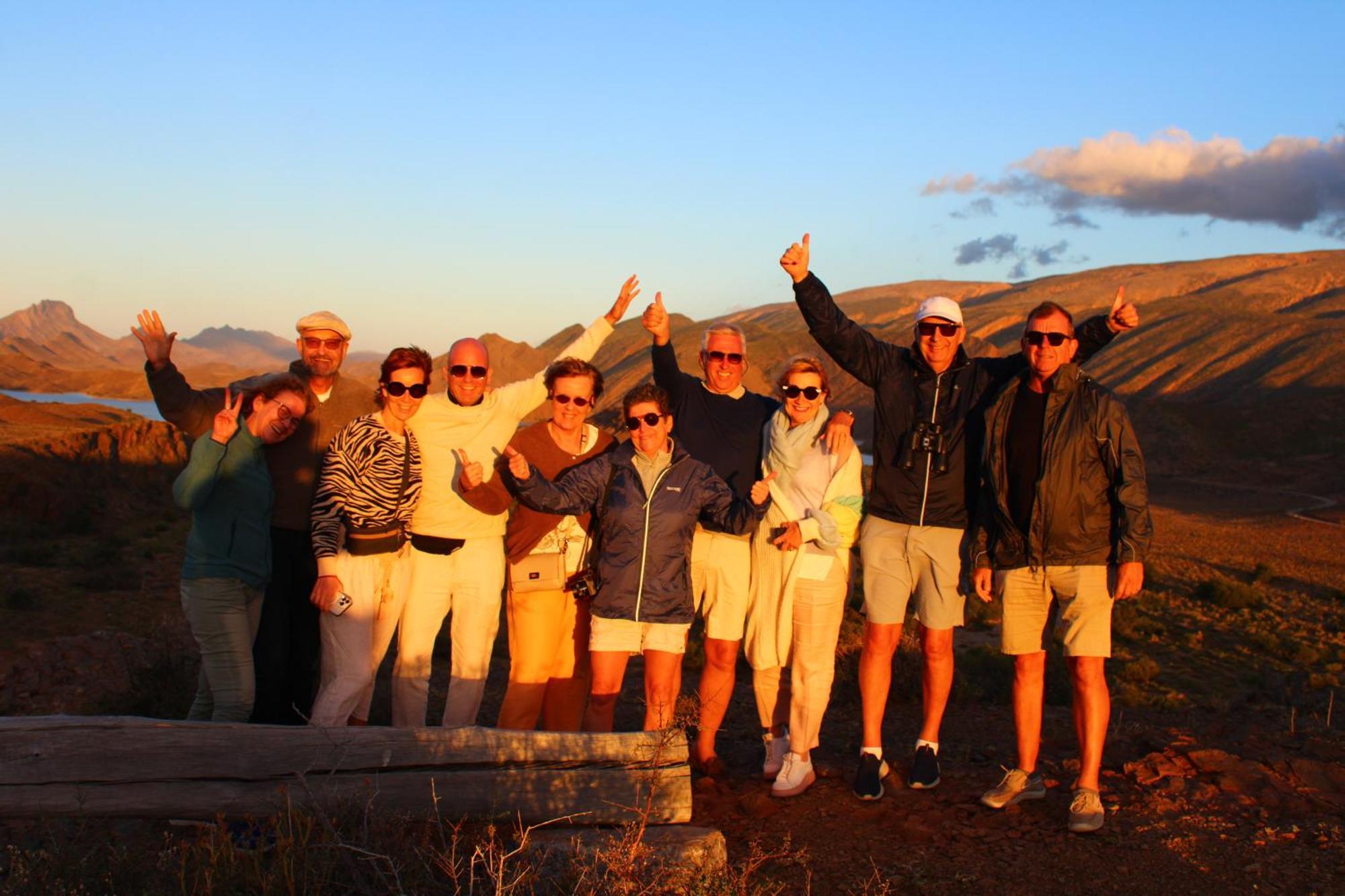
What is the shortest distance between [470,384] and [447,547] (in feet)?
2.59

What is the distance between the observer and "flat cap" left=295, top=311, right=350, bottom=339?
495 cm

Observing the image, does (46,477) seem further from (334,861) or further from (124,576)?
(334,861)

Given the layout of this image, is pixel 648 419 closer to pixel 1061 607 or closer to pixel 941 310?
pixel 941 310

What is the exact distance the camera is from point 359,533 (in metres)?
4.68

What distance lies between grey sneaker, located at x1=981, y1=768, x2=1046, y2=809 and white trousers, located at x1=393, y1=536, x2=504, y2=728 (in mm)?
2517

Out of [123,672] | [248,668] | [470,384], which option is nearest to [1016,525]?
[470,384]

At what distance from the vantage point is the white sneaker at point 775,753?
538cm

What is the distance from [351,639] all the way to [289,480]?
83 cm

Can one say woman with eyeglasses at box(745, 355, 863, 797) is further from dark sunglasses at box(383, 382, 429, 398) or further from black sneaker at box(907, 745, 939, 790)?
dark sunglasses at box(383, 382, 429, 398)

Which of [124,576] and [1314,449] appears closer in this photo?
[124,576]

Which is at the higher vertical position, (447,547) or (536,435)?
(536,435)

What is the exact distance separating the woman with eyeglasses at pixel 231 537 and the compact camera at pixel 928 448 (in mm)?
2888

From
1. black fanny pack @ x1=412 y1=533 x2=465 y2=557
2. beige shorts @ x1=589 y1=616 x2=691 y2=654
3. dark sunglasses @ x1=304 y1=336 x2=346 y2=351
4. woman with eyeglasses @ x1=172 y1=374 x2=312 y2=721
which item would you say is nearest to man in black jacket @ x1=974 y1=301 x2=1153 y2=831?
beige shorts @ x1=589 y1=616 x2=691 y2=654

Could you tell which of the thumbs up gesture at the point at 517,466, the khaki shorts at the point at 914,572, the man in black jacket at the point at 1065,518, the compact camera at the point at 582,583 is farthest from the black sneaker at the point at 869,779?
the thumbs up gesture at the point at 517,466
